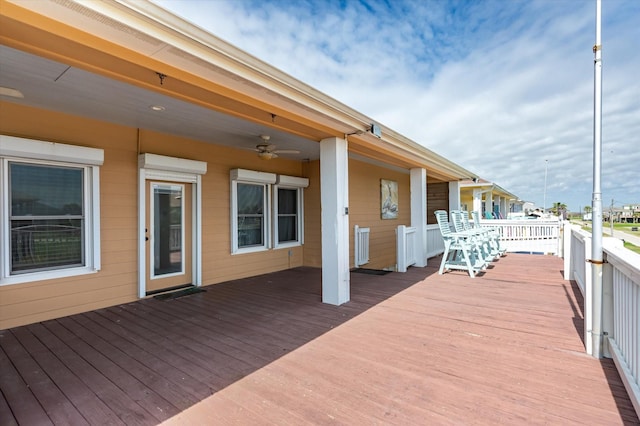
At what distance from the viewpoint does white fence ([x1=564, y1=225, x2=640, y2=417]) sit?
1908 mm

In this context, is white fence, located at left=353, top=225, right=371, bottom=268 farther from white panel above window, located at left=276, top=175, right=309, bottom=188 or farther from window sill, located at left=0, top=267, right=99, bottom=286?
window sill, located at left=0, top=267, right=99, bottom=286

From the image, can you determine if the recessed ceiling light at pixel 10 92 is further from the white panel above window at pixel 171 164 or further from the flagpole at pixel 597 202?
the flagpole at pixel 597 202

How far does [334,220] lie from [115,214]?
3.06 meters

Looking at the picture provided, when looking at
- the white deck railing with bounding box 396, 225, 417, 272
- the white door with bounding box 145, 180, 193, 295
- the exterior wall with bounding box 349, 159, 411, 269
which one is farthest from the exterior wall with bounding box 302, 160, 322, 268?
the white door with bounding box 145, 180, 193, 295

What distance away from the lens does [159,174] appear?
482 centimetres

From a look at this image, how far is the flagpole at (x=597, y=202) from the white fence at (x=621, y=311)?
4 centimetres

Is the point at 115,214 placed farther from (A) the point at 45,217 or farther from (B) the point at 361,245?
(B) the point at 361,245

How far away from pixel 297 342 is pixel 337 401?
3.29ft

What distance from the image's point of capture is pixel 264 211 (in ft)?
21.7

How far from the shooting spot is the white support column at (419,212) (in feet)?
22.7

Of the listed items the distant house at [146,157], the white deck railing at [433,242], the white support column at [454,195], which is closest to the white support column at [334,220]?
the distant house at [146,157]

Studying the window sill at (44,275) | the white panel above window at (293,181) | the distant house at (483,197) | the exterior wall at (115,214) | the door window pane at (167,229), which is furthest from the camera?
the distant house at (483,197)

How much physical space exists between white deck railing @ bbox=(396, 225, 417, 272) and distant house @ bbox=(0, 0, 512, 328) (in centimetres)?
25

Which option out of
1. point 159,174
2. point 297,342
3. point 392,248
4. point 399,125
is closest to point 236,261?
point 159,174
